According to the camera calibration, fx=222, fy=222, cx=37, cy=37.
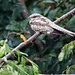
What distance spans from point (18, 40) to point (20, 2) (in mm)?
956

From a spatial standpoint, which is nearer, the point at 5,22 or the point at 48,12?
the point at 48,12

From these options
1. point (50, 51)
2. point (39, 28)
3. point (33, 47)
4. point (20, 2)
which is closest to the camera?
point (39, 28)

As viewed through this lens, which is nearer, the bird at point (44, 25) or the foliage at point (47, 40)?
the bird at point (44, 25)

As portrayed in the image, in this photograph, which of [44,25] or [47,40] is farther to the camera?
[47,40]

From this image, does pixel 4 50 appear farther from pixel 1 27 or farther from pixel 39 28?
pixel 1 27

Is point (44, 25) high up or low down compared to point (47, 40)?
up

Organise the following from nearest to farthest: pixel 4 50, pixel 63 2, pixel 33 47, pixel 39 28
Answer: pixel 4 50 → pixel 39 28 → pixel 63 2 → pixel 33 47

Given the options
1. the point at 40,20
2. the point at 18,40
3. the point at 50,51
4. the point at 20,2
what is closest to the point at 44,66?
the point at 50,51

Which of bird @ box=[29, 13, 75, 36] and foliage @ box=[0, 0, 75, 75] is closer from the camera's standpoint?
bird @ box=[29, 13, 75, 36]

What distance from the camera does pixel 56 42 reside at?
11.6 feet

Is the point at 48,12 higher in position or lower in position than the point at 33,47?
higher

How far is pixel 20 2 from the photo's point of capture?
4.19m

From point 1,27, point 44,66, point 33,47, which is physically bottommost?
point 44,66

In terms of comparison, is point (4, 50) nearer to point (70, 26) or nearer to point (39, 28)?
point (39, 28)
